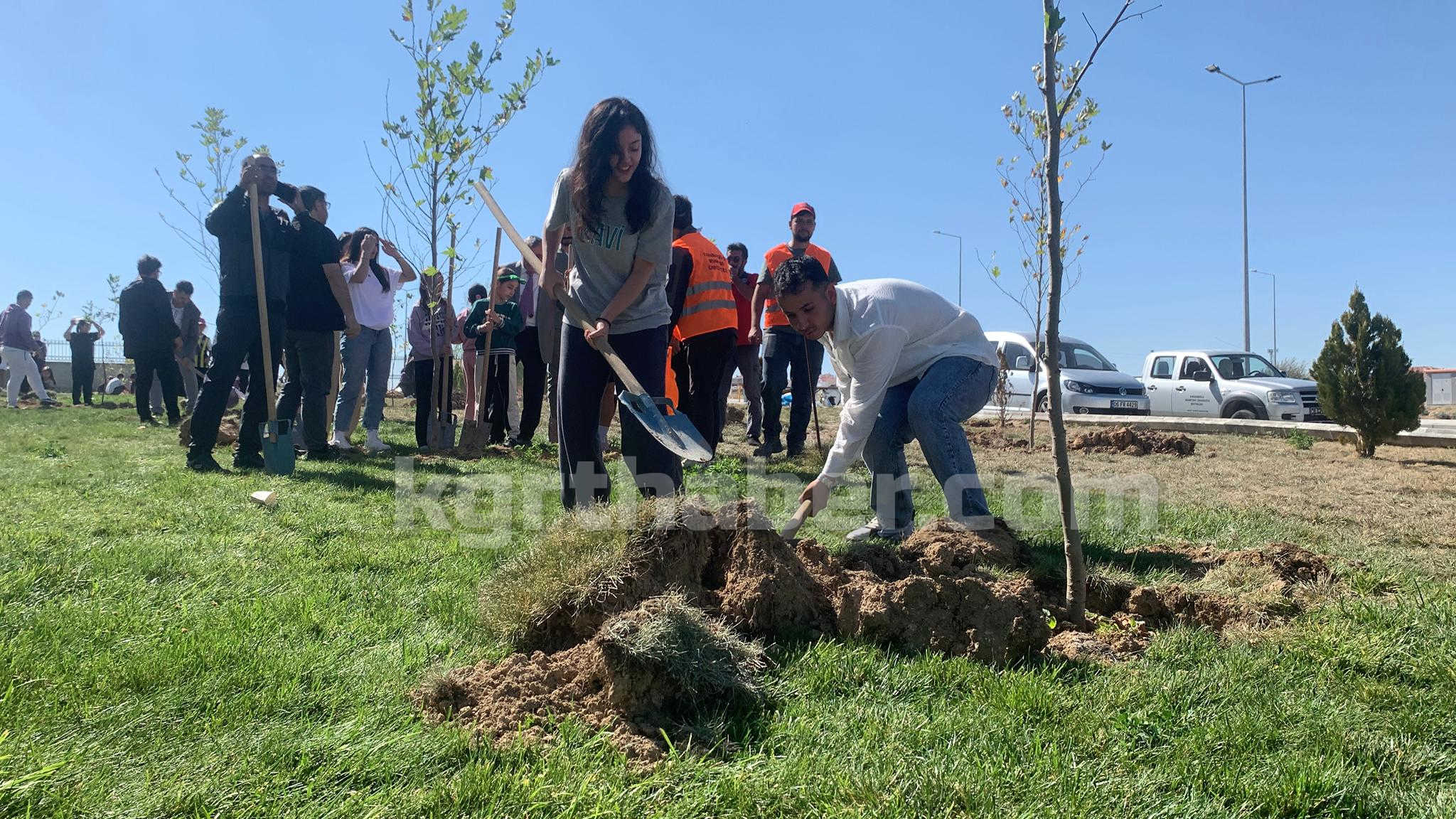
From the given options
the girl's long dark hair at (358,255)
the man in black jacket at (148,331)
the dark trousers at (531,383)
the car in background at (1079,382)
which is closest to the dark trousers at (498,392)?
the dark trousers at (531,383)

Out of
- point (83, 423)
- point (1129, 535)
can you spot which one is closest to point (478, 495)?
point (1129, 535)

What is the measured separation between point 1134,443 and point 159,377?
11386mm

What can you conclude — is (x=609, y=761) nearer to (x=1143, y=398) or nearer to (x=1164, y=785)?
(x=1164, y=785)

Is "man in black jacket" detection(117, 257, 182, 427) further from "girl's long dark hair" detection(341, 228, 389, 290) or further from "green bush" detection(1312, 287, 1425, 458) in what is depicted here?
"green bush" detection(1312, 287, 1425, 458)

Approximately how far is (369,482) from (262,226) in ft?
6.94

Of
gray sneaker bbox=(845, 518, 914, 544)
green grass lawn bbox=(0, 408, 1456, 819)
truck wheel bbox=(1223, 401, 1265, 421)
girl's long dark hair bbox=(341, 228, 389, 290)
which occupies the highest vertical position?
girl's long dark hair bbox=(341, 228, 389, 290)

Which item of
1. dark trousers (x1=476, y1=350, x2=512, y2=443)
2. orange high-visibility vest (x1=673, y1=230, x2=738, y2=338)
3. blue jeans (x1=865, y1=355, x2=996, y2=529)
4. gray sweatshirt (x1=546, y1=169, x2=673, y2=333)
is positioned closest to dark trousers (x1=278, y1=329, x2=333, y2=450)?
dark trousers (x1=476, y1=350, x2=512, y2=443)

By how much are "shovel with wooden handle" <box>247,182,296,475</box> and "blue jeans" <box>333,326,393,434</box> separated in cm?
109

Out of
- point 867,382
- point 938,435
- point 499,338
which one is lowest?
point 938,435

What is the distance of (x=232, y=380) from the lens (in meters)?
5.94

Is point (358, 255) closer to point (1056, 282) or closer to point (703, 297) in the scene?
point (703, 297)

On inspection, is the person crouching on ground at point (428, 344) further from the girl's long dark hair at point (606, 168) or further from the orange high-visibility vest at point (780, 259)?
the girl's long dark hair at point (606, 168)

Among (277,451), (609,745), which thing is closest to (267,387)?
(277,451)

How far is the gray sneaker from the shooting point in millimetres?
4098
